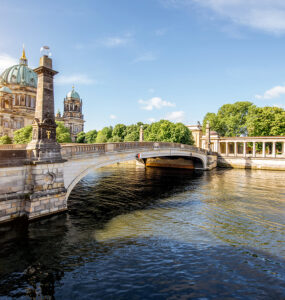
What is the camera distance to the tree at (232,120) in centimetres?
6390

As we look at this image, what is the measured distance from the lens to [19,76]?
8619cm

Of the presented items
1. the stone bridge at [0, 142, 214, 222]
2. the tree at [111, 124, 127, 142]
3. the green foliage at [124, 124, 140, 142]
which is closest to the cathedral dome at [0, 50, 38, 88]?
the tree at [111, 124, 127, 142]

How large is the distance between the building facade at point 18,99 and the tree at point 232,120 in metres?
61.8

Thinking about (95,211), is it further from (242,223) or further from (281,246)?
(281,246)

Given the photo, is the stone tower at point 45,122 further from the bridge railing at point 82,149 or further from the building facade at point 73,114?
the building facade at point 73,114

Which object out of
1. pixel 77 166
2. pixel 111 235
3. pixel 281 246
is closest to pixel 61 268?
pixel 111 235

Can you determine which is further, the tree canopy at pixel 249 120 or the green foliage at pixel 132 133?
the green foliage at pixel 132 133

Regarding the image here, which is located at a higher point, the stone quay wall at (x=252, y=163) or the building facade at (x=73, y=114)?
the building facade at (x=73, y=114)

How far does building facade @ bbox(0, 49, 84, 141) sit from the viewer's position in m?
72.4

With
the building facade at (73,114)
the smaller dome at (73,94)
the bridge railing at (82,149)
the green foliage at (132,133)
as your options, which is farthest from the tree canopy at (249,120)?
the smaller dome at (73,94)

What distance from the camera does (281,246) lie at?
10.3 metres

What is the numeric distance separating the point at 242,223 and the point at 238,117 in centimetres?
5641

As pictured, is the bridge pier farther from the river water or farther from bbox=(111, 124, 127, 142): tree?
bbox=(111, 124, 127, 142): tree

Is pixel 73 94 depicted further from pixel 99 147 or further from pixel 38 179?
pixel 38 179
